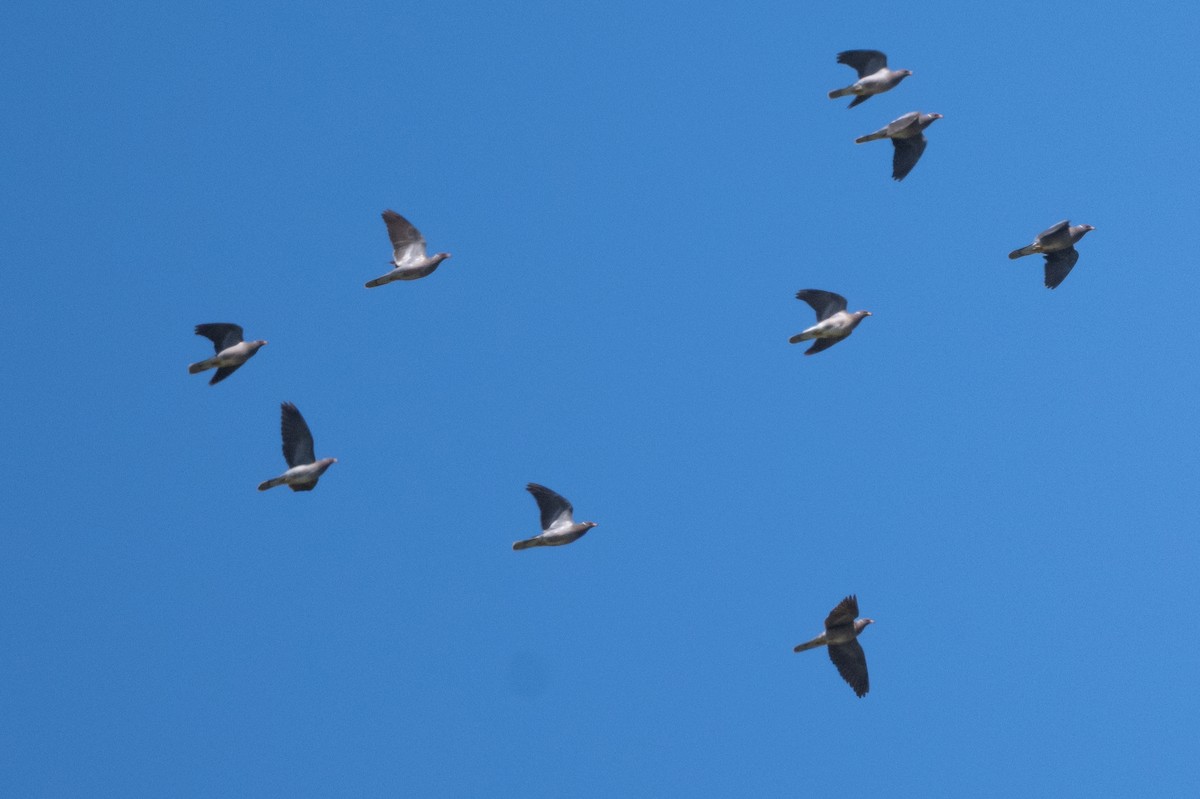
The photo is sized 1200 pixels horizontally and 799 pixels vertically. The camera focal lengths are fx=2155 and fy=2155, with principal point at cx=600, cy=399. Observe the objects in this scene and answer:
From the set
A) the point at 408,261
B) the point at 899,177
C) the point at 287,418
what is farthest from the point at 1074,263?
the point at 287,418

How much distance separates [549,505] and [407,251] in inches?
263

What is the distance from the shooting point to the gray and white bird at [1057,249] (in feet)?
156

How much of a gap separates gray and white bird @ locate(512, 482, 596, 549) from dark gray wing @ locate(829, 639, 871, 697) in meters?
5.78

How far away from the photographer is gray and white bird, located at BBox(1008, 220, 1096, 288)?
47.6m

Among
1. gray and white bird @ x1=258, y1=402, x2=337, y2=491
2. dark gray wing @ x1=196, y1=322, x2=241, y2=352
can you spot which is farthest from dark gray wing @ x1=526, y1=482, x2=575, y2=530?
dark gray wing @ x1=196, y1=322, x2=241, y2=352

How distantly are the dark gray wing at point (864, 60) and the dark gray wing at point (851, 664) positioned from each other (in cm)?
1326

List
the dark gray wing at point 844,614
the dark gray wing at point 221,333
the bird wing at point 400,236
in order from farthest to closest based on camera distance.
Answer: the bird wing at point 400,236, the dark gray wing at point 221,333, the dark gray wing at point 844,614

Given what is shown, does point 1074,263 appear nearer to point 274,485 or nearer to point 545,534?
point 545,534

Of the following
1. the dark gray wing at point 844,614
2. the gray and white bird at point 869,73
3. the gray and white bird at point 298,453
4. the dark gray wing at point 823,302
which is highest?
the gray and white bird at point 869,73

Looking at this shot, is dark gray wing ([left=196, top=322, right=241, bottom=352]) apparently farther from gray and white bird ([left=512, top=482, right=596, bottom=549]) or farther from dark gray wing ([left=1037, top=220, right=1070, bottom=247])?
dark gray wing ([left=1037, top=220, right=1070, bottom=247])

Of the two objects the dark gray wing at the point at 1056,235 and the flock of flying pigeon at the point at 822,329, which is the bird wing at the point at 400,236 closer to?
the flock of flying pigeon at the point at 822,329

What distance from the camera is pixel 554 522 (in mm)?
45531

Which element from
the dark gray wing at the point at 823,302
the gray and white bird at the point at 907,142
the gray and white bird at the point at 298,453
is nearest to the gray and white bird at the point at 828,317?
the dark gray wing at the point at 823,302

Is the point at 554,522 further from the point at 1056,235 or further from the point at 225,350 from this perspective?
the point at 1056,235
